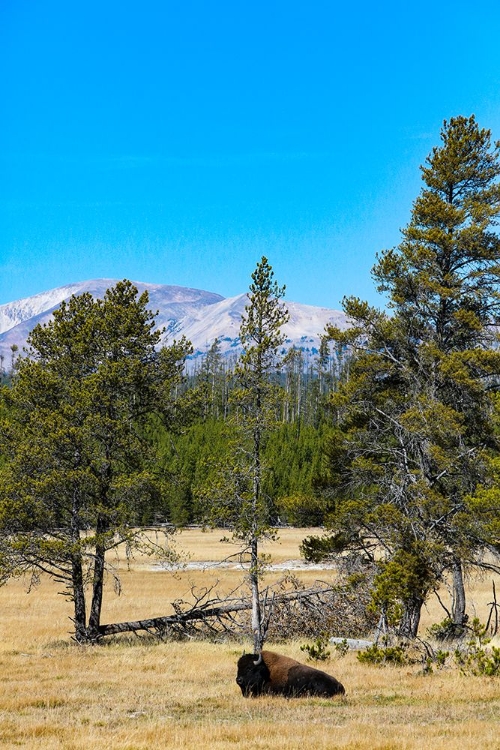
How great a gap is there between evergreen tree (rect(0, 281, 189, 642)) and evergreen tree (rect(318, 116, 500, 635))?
21.3 ft

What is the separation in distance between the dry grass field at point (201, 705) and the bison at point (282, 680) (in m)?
0.35

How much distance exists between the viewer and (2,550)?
1931cm

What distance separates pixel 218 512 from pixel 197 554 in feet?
123

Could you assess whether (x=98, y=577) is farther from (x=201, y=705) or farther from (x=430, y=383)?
(x=430, y=383)

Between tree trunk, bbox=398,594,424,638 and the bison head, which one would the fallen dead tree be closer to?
tree trunk, bbox=398,594,424,638

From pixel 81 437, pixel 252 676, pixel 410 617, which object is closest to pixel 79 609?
pixel 81 437

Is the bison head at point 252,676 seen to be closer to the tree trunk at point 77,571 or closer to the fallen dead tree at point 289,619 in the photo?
the tree trunk at point 77,571

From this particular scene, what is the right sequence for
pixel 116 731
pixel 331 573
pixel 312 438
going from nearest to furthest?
pixel 116 731, pixel 331 573, pixel 312 438

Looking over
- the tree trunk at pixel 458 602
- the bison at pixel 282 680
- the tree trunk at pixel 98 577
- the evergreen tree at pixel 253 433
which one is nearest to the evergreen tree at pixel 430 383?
the tree trunk at pixel 458 602

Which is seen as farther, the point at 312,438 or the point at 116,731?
the point at 312,438

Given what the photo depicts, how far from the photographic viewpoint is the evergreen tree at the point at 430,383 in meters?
17.9

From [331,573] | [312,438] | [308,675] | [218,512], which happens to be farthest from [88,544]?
[312,438]

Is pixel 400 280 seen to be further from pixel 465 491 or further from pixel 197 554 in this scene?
pixel 197 554

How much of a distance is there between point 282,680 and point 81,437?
10287 mm
